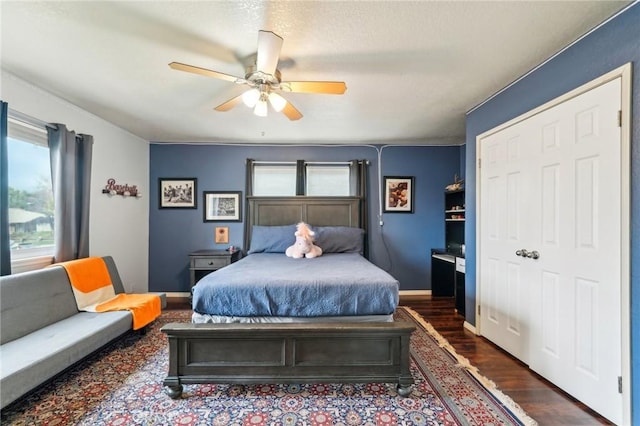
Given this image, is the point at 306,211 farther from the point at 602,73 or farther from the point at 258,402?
the point at 602,73

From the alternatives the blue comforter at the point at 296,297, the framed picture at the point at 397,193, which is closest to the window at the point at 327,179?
the framed picture at the point at 397,193

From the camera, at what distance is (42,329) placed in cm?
210

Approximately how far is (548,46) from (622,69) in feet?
1.57

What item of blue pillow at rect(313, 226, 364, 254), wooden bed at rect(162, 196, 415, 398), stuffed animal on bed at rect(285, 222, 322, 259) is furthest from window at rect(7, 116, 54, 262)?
blue pillow at rect(313, 226, 364, 254)

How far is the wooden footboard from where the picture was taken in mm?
1817

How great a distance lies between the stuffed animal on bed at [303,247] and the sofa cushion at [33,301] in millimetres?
2125

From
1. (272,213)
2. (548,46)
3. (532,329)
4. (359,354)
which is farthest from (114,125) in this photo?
(532,329)

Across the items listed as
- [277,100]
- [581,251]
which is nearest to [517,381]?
[581,251]

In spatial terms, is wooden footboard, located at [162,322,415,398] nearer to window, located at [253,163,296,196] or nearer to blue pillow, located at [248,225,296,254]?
blue pillow, located at [248,225,296,254]

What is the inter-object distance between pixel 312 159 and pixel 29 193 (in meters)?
3.22

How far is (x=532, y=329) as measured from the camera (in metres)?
2.15

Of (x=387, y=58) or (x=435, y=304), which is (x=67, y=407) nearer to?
(x=387, y=58)

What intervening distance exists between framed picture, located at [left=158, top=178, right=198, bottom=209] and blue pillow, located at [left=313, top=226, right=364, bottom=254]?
2089 millimetres

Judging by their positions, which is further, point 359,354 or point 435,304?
point 435,304
